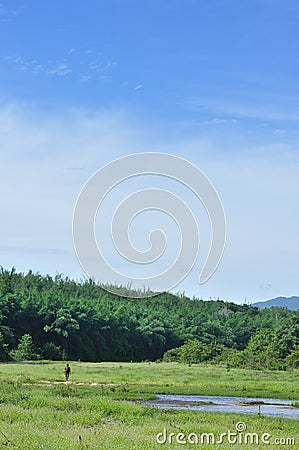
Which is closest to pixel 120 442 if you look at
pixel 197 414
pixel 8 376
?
pixel 197 414

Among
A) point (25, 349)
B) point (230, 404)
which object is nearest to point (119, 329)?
point (25, 349)

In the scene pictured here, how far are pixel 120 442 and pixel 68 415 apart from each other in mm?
4834

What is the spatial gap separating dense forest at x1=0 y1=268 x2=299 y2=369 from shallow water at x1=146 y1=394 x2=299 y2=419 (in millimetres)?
23086

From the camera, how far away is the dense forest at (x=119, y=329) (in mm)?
63491

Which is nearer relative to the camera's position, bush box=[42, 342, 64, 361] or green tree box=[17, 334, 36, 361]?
green tree box=[17, 334, 36, 361]

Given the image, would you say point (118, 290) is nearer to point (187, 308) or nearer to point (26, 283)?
point (187, 308)

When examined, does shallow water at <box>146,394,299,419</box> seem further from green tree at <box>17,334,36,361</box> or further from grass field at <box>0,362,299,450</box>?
green tree at <box>17,334,36,361</box>

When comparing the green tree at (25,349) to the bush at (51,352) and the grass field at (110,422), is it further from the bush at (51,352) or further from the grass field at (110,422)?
the grass field at (110,422)
